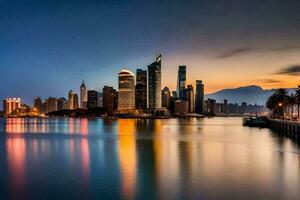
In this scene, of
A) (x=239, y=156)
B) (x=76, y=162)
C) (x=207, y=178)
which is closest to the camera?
(x=207, y=178)

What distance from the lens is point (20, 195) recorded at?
24.3 m

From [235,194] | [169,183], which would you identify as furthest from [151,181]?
[235,194]

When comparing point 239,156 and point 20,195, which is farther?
point 239,156

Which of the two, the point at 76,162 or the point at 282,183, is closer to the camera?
the point at 282,183

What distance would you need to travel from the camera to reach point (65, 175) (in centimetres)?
3167

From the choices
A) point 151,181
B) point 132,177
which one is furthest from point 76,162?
point 151,181

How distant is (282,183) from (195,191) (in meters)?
7.35

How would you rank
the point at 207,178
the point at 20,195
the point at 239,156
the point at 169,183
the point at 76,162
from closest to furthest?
the point at 20,195 < the point at 169,183 < the point at 207,178 < the point at 76,162 < the point at 239,156

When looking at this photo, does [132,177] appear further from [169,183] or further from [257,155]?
[257,155]

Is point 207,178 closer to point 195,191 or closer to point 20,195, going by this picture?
point 195,191

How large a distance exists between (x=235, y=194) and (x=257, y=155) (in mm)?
23281

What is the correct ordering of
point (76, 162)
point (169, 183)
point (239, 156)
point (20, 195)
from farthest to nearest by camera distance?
point (239, 156)
point (76, 162)
point (169, 183)
point (20, 195)

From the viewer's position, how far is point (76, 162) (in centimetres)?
4025

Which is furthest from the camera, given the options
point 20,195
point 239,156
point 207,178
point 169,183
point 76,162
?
point 239,156
